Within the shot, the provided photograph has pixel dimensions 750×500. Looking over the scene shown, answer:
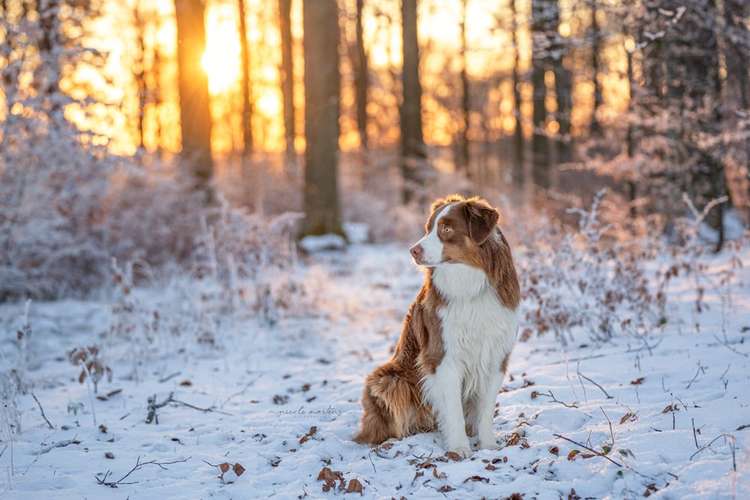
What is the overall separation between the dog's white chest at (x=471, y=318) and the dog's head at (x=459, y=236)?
0.33 feet

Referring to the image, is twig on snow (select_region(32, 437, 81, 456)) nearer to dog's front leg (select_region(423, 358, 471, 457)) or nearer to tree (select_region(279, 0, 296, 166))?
dog's front leg (select_region(423, 358, 471, 457))

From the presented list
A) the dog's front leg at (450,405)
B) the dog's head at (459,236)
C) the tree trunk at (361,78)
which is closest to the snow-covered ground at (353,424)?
the dog's front leg at (450,405)

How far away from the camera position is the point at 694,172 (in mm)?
9312

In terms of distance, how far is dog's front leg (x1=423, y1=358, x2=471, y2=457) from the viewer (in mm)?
4121

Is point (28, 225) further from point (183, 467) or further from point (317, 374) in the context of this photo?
point (183, 467)

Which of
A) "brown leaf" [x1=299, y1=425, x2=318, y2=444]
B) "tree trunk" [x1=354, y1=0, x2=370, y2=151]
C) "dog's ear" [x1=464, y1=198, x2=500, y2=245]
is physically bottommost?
"brown leaf" [x1=299, y1=425, x2=318, y2=444]

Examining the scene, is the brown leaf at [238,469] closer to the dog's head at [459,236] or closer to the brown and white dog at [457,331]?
the brown and white dog at [457,331]

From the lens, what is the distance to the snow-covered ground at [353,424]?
3535 mm

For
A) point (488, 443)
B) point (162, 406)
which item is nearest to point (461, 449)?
point (488, 443)

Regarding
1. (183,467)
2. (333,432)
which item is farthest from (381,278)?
(183,467)

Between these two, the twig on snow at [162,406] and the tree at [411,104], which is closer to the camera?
the twig on snow at [162,406]

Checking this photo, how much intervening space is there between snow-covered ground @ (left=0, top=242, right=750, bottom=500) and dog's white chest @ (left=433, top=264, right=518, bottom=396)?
2.12 ft

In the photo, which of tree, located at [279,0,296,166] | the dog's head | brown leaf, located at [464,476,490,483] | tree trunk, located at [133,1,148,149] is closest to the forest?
brown leaf, located at [464,476,490,483]

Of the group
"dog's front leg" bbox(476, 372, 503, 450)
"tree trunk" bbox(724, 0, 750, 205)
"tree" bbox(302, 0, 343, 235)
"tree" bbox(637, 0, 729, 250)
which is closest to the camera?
"dog's front leg" bbox(476, 372, 503, 450)
